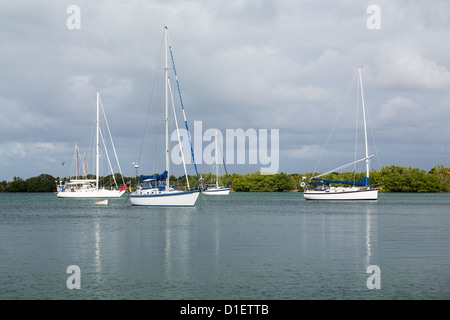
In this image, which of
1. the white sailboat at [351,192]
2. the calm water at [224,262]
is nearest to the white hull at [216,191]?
the white sailboat at [351,192]

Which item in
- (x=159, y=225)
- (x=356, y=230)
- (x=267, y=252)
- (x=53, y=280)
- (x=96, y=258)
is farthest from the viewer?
(x=159, y=225)

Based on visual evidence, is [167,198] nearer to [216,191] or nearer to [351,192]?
[351,192]

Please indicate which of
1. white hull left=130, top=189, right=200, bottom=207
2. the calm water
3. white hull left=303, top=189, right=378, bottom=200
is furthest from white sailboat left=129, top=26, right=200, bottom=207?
white hull left=303, top=189, right=378, bottom=200

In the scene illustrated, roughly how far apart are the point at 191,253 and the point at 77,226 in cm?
2338

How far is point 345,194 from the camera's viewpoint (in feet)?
332

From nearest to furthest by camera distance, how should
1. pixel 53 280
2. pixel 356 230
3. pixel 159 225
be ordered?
pixel 53 280
pixel 356 230
pixel 159 225

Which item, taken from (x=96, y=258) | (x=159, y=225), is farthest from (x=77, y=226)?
(x=96, y=258)

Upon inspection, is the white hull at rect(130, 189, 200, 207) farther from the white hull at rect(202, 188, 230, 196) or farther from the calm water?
the white hull at rect(202, 188, 230, 196)

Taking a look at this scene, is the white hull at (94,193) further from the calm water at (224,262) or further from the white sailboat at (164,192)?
the calm water at (224,262)

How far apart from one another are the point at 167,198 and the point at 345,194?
43416mm

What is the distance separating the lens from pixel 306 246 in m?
37.2
